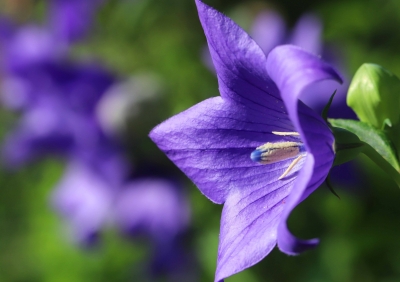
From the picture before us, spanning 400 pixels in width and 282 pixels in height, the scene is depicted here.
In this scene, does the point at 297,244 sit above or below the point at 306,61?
below

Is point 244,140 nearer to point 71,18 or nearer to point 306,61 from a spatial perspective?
point 306,61

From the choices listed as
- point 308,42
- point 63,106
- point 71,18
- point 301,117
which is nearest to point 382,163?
point 301,117

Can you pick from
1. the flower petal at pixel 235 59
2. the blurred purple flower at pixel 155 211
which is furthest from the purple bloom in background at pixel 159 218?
the flower petal at pixel 235 59

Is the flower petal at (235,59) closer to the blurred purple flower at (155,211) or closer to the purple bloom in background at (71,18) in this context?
the blurred purple flower at (155,211)

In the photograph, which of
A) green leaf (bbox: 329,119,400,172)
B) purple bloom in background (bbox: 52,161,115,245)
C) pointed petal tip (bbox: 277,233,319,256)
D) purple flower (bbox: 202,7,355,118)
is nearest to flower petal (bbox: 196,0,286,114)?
green leaf (bbox: 329,119,400,172)

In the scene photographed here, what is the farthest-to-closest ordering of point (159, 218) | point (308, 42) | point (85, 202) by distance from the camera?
point (85, 202) < point (159, 218) < point (308, 42)

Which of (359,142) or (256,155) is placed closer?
(359,142)

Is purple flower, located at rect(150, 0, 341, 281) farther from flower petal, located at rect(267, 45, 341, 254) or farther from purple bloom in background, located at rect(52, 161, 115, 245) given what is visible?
purple bloom in background, located at rect(52, 161, 115, 245)

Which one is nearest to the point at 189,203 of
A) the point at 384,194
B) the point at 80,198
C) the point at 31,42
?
the point at 80,198
